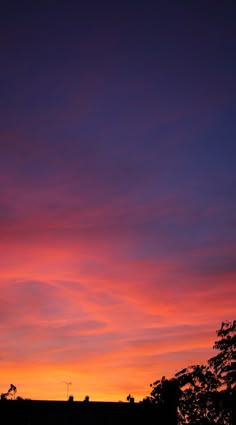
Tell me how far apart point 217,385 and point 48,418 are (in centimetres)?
2399

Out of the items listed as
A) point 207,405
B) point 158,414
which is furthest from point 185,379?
point 158,414

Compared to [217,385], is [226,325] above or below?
above

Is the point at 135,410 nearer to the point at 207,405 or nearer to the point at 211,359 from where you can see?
the point at 207,405

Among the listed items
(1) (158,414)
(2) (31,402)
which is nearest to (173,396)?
(1) (158,414)

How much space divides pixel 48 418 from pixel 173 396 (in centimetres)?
1458

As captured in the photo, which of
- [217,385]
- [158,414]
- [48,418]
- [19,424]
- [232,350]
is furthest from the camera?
[158,414]

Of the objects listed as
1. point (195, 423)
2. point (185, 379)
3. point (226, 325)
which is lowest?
point (195, 423)

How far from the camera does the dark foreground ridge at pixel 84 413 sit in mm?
62906

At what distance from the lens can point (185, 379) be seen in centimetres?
5194

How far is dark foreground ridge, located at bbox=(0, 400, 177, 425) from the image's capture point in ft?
206

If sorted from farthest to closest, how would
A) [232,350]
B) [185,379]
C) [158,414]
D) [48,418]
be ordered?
[158,414]
[48,418]
[185,379]
[232,350]

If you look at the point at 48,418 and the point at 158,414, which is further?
the point at 158,414

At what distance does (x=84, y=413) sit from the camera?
216 feet

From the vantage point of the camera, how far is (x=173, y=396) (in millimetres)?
61406
